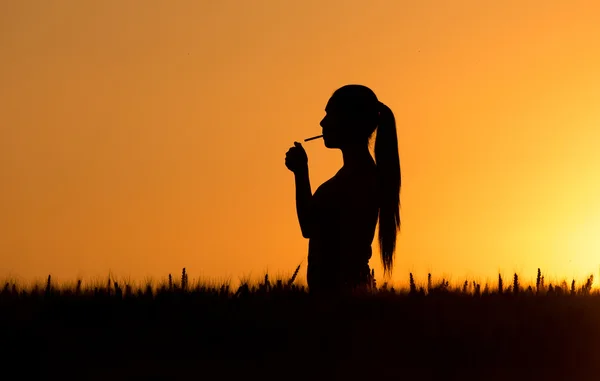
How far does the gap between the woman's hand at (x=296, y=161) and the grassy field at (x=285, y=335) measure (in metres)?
2.15

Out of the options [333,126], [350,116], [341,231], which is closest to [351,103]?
[350,116]

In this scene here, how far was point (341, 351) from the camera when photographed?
6961 mm

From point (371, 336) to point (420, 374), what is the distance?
40 cm

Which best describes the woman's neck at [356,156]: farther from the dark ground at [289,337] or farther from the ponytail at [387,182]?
the dark ground at [289,337]

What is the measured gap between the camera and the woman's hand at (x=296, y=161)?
10.3m

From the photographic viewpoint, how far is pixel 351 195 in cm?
1048

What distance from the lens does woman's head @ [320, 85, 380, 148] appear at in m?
10.8

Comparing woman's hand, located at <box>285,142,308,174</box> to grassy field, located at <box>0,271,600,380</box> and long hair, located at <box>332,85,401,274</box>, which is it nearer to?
long hair, located at <box>332,85,401,274</box>

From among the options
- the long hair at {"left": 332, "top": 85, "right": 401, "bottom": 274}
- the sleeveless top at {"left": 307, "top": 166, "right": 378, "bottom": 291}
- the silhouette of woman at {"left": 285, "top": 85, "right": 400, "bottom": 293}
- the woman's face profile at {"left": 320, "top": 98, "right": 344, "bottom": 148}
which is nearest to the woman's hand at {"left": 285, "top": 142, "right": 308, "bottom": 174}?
the silhouette of woman at {"left": 285, "top": 85, "right": 400, "bottom": 293}

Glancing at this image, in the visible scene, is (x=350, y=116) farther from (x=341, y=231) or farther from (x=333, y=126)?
(x=341, y=231)

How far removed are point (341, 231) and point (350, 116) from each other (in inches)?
39.7

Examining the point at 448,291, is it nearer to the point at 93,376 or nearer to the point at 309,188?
the point at 309,188

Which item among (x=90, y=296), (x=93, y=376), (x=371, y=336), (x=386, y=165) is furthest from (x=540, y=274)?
(x=93, y=376)

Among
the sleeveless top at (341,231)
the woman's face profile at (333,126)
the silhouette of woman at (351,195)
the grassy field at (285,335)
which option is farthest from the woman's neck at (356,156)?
the grassy field at (285,335)
